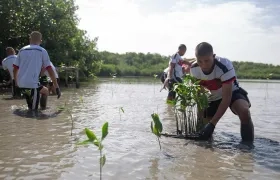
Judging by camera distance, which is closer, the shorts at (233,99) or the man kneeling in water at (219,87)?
the man kneeling in water at (219,87)

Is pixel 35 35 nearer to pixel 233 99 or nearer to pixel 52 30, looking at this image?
pixel 233 99

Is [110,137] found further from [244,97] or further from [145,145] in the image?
[244,97]

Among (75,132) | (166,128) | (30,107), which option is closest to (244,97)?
(166,128)

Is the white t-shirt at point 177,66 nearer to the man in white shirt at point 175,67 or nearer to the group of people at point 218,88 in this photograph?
the man in white shirt at point 175,67

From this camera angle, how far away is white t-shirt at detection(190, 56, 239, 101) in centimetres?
482

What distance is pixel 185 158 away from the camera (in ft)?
13.0

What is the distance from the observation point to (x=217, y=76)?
16.3 ft

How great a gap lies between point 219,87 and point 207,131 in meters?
0.80

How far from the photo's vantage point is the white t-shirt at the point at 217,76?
4.82 metres

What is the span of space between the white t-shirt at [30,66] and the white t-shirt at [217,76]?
144 inches

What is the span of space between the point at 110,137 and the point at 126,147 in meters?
0.66

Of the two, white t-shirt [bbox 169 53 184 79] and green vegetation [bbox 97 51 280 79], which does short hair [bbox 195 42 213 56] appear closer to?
white t-shirt [bbox 169 53 184 79]

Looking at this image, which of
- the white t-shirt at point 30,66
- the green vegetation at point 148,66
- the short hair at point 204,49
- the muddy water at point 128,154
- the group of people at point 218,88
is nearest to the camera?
the muddy water at point 128,154

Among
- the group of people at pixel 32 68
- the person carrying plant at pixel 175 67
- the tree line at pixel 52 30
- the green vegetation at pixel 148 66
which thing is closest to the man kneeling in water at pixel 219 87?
the group of people at pixel 32 68
